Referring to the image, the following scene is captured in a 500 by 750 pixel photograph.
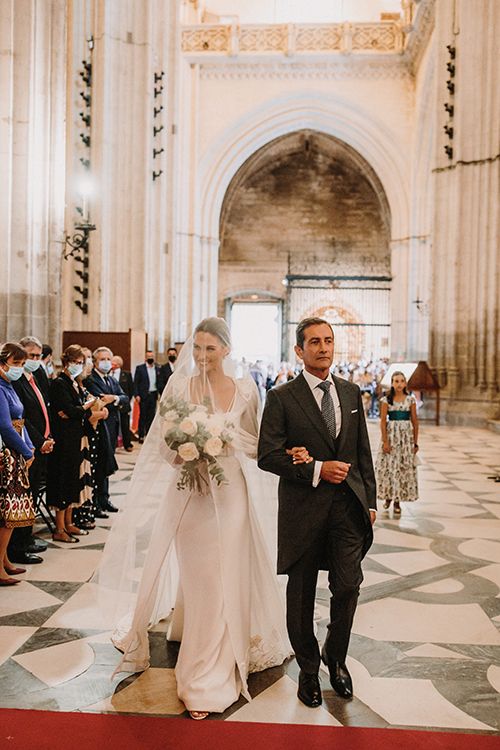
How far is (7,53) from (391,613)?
680 cm

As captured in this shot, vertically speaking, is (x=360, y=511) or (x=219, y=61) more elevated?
(x=219, y=61)

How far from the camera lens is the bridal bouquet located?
327cm

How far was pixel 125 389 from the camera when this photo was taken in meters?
12.0

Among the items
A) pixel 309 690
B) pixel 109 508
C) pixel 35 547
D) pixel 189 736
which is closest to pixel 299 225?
pixel 109 508

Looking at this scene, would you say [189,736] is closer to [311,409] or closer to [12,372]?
[311,409]

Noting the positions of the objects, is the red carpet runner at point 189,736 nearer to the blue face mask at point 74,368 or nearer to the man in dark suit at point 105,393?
the blue face mask at point 74,368

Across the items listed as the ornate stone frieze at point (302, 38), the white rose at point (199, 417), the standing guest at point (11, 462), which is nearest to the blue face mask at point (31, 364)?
the standing guest at point (11, 462)

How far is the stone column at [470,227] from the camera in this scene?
56.3ft

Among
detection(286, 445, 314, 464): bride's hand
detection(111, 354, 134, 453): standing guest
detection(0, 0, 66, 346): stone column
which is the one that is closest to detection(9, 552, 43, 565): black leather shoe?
detection(286, 445, 314, 464): bride's hand

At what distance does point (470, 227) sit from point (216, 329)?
51.0 ft

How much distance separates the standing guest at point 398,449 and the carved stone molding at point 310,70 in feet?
70.6

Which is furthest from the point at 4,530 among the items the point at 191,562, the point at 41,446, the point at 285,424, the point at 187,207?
the point at 187,207

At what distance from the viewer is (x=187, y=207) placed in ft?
86.6

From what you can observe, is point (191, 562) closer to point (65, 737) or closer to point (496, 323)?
point (65, 737)
